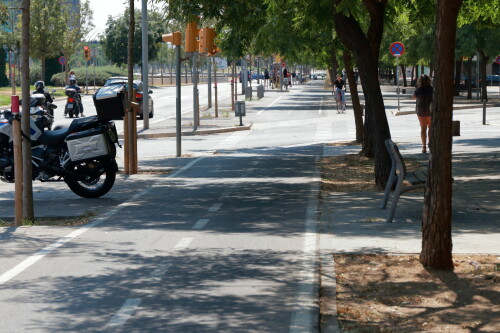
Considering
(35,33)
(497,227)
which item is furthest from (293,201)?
(35,33)

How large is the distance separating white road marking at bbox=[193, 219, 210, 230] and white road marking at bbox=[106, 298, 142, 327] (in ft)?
12.9

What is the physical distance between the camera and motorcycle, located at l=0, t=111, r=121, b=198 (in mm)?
14406

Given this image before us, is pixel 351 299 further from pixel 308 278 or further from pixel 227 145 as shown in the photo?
pixel 227 145

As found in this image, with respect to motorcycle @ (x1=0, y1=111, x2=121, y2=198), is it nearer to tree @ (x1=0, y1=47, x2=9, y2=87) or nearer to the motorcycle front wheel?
the motorcycle front wheel

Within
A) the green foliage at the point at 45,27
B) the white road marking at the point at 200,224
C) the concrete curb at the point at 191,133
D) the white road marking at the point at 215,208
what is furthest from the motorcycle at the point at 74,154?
the green foliage at the point at 45,27

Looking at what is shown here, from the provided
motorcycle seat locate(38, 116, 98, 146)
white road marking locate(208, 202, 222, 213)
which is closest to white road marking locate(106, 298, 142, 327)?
white road marking locate(208, 202, 222, 213)

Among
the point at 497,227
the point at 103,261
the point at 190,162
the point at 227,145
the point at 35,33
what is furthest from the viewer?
the point at 35,33

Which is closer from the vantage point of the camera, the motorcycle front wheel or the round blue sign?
the motorcycle front wheel

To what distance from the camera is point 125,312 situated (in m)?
7.55

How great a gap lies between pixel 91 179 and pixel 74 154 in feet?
1.94

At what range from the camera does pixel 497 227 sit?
11281mm

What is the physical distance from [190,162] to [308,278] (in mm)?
13496

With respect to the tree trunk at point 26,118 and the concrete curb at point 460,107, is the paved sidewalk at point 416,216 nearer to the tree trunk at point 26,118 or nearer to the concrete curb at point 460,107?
the tree trunk at point 26,118

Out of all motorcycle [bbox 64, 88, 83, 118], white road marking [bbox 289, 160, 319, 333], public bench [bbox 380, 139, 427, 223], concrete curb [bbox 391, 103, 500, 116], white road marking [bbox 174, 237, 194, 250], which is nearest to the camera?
white road marking [bbox 289, 160, 319, 333]
